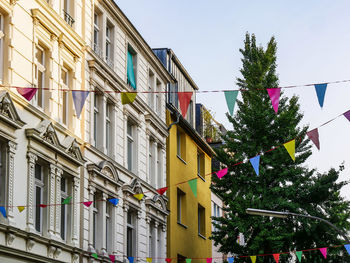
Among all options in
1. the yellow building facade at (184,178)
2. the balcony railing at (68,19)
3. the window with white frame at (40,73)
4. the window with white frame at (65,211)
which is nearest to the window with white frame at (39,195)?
the window with white frame at (65,211)

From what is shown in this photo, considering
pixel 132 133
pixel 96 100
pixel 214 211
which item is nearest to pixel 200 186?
pixel 214 211

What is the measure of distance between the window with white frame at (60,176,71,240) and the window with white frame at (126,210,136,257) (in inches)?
231

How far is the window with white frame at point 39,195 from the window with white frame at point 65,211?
58.5 inches

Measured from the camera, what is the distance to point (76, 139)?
952 inches

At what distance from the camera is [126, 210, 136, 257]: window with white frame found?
29.4 m

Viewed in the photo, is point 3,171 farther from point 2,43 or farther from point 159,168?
point 159,168

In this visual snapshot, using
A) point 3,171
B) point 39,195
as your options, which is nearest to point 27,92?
point 3,171

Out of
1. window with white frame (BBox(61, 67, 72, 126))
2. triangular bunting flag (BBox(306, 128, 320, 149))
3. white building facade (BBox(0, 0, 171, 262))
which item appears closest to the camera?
white building facade (BBox(0, 0, 171, 262))

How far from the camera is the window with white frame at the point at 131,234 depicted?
29375mm

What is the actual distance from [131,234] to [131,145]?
3503mm

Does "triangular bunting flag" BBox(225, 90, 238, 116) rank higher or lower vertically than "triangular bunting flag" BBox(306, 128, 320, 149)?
higher

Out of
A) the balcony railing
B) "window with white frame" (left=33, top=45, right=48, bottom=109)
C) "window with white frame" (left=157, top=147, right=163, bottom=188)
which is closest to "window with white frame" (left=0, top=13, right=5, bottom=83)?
"window with white frame" (left=33, top=45, right=48, bottom=109)

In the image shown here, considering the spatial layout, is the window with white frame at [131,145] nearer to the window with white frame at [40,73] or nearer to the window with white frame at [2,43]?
the window with white frame at [40,73]

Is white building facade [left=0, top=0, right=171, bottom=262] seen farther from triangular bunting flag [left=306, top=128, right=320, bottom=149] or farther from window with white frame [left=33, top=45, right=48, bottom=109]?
triangular bunting flag [left=306, top=128, right=320, bottom=149]
